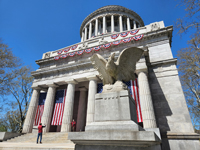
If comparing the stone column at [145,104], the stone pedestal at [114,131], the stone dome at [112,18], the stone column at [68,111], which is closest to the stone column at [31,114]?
the stone column at [68,111]

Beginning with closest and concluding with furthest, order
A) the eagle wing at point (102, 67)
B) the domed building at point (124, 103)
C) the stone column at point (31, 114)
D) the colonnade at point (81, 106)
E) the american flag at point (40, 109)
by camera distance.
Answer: the domed building at point (124, 103)
the eagle wing at point (102, 67)
the colonnade at point (81, 106)
the stone column at point (31, 114)
the american flag at point (40, 109)

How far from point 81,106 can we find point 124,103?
17313 mm

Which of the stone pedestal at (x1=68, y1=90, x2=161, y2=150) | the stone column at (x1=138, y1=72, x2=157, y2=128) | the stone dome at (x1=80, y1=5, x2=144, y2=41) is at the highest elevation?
the stone dome at (x1=80, y1=5, x2=144, y2=41)

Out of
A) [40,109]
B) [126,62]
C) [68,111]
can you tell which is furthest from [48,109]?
[126,62]

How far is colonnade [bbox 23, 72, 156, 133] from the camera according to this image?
43.6 ft

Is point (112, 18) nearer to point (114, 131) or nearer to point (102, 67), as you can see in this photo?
point (102, 67)

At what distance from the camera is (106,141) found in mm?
3930

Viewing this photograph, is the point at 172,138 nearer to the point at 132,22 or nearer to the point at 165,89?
the point at 165,89

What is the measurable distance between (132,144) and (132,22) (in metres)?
46.0

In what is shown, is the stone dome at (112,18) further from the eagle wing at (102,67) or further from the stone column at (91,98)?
the eagle wing at (102,67)

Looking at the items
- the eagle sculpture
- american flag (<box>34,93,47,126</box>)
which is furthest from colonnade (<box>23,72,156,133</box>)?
the eagle sculpture

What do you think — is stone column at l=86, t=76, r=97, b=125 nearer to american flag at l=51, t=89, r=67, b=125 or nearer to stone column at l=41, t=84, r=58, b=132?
american flag at l=51, t=89, r=67, b=125

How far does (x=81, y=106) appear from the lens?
21.4 meters

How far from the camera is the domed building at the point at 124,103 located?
4514 millimetres
